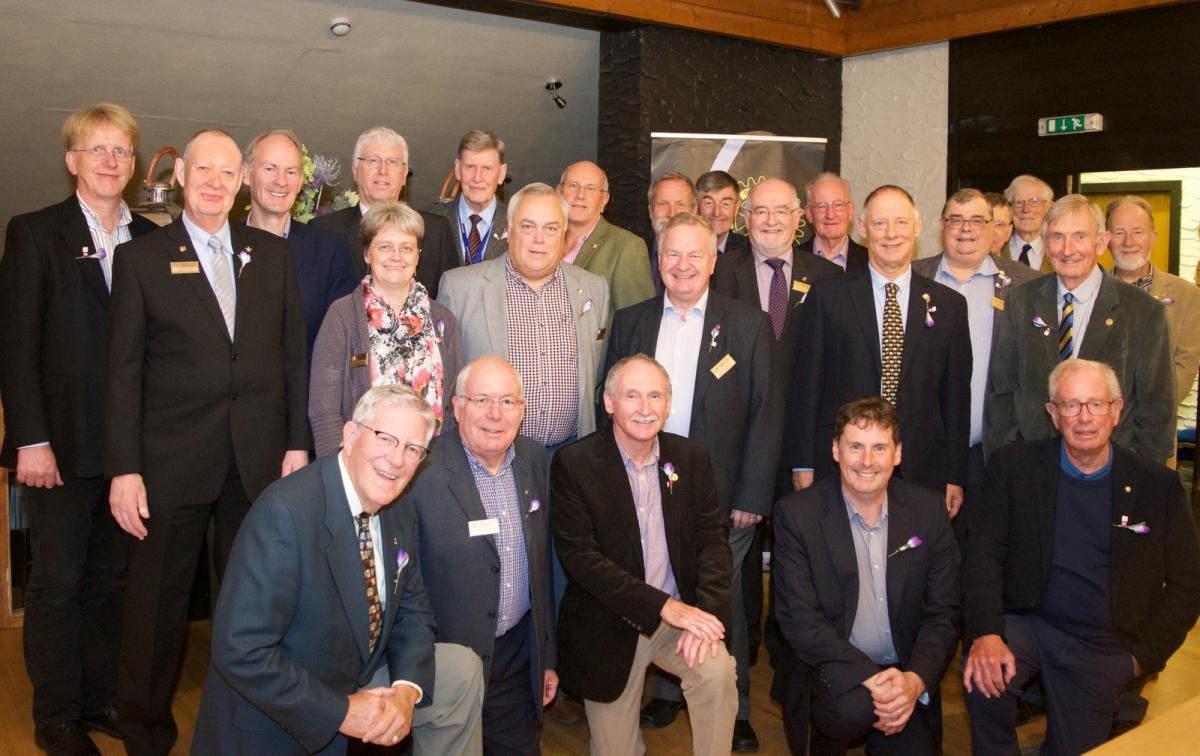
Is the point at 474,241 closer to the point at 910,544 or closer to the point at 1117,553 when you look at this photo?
the point at 910,544

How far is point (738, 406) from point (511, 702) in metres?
1.18

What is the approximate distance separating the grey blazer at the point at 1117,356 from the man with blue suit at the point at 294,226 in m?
2.39

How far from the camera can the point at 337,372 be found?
312 cm

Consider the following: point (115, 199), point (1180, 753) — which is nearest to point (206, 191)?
point (115, 199)

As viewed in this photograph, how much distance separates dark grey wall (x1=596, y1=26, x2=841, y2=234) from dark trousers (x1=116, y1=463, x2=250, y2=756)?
4.03 metres

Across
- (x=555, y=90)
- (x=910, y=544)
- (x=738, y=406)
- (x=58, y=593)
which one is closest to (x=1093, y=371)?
(x=910, y=544)

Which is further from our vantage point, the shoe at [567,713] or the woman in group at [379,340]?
the shoe at [567,713]

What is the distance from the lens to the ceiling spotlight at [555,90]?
6523 mm

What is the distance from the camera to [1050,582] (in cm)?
320

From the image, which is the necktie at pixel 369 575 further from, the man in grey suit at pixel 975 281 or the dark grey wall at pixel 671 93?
the dark grey wall at pixel 671 93

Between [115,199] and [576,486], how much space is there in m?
1.70

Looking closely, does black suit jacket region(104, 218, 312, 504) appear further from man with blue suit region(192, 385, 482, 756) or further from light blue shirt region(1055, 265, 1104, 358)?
light blue shirt region(1055, 265, 1104, 358)

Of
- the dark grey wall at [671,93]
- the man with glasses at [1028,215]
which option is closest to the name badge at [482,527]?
the man with glasses at [1028,215]

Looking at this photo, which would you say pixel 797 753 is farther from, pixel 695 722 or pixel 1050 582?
pixel 1050 582
